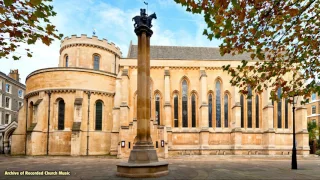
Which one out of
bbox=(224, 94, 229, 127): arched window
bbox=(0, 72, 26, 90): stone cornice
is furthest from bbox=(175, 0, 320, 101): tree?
bbox=(0, 72, 26, 90): stone cornice

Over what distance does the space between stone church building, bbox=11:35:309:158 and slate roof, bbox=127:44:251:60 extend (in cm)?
371

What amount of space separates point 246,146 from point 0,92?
41.2 meters

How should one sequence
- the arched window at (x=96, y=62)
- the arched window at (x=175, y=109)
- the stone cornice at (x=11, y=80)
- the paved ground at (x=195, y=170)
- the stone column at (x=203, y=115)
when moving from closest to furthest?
the paved ground at (x=195, y=170) < the stone column at (x=203, y=115) < the arched window at (x=175, y=109) < the arched window at (x=96, y=62) < the stone cornice at (x=11, y=80)

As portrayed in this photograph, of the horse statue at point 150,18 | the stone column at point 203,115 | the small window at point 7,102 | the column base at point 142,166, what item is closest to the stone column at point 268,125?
the stone column at point 203,115

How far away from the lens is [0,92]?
46719mm

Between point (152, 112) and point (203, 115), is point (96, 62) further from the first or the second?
point (203, 115)

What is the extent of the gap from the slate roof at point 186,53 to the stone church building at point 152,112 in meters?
3.71

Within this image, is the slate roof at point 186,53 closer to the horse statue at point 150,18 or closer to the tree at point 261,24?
the horse statue at point 150,18

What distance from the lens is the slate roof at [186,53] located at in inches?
1650

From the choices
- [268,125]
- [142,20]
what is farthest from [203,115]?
[142,20]

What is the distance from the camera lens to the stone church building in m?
32.2

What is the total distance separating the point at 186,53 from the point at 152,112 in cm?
1223

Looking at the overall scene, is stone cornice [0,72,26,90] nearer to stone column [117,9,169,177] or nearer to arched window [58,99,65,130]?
arched window [58,99,65,130]

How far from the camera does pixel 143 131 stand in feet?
47.0
